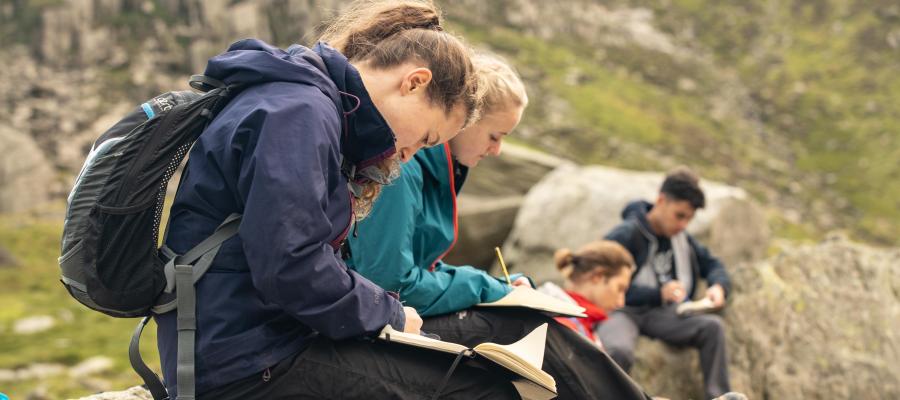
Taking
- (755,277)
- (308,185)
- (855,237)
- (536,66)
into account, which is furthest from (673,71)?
(308,185)

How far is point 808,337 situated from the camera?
909 centimetres

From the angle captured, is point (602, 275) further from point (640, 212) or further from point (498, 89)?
point (498, 89)

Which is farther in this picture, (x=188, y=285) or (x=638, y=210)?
(x=638, y=210)

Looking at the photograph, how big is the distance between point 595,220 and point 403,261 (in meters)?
9.31

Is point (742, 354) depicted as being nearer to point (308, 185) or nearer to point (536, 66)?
point (308, 185)

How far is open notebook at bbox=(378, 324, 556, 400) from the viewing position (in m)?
4.00

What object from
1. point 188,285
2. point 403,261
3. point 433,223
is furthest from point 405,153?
point 433,223

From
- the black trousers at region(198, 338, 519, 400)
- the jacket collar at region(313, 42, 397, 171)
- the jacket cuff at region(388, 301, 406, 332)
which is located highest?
the jacket collar at region(313, 42, 397, 171)

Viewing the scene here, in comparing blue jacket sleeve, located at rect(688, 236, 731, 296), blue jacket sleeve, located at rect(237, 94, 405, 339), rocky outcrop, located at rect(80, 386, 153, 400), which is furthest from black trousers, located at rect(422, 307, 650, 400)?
blue jacket sleeve, located at rect(688, 236, 731, 296)

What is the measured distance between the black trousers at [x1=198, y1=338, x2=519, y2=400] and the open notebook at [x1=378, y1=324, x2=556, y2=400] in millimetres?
99

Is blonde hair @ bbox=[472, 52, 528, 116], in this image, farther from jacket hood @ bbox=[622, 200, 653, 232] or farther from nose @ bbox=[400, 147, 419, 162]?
jacket hood @ bbox=[622, 200, 653, 232]

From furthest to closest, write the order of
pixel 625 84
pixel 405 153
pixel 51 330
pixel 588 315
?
pixel 625 84 < pixel 51 330 < pixel 588 315 < pixel 405 153

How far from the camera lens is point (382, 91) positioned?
4066 mm

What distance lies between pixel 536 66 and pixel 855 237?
145 ft
